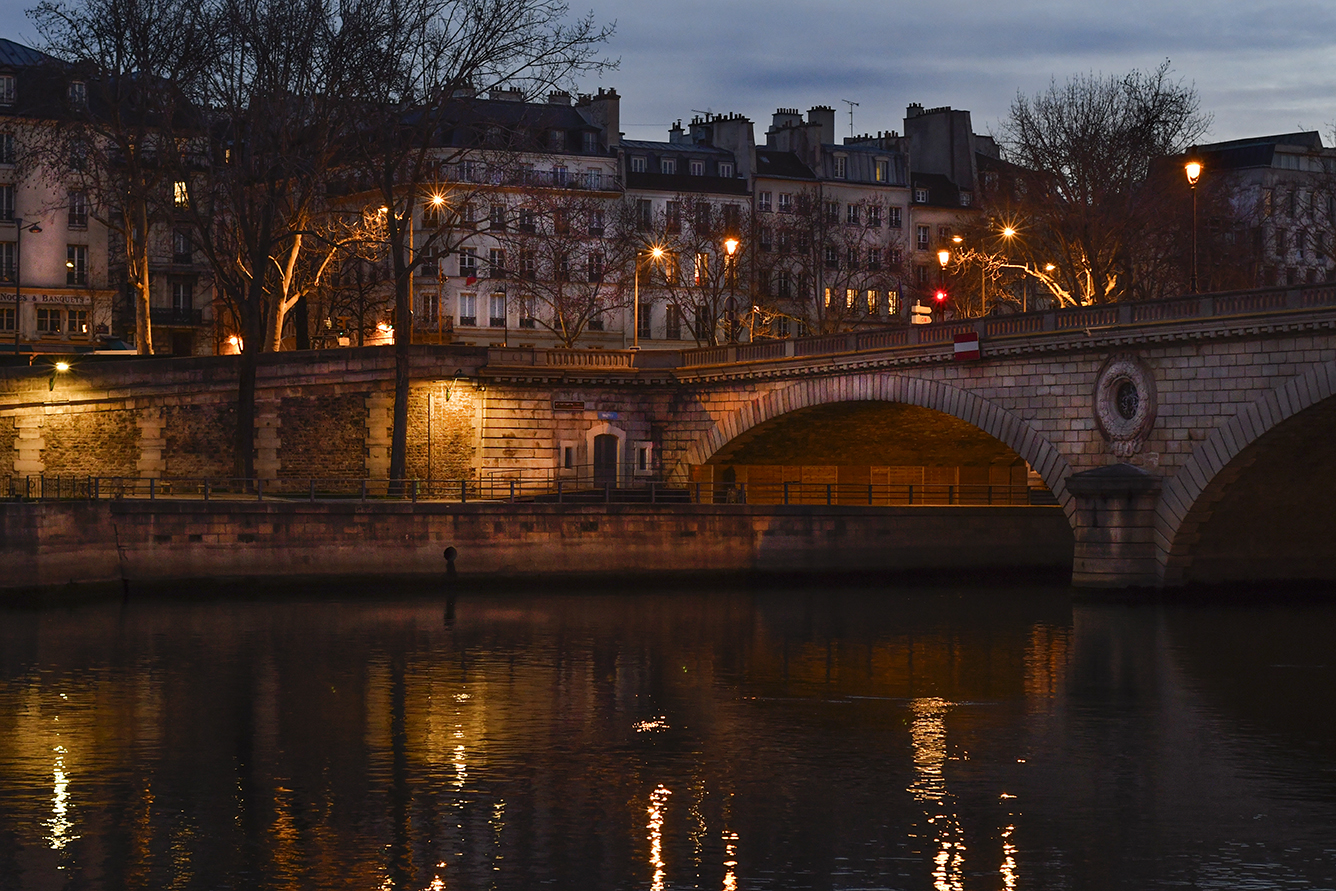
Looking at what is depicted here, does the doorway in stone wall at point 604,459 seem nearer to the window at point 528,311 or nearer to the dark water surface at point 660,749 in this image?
the dark water surface at point 660,749

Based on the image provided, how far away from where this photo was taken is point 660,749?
97.2 ft

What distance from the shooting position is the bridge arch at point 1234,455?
44.2 m

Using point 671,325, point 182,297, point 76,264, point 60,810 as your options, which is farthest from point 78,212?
point 60,810

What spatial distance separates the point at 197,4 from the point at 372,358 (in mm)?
11873

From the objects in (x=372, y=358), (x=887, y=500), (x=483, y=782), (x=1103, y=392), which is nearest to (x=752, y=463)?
(x=887, y=500)

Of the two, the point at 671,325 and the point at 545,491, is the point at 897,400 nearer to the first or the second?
the point at 545,491

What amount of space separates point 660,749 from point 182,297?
6892cm

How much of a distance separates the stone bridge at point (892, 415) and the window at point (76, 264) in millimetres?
26974

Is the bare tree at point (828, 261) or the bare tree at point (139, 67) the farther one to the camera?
the bare tree at point (828, 261)

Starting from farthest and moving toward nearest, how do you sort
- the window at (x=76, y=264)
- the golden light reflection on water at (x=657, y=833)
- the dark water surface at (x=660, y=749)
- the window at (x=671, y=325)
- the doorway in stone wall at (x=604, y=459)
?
the window at (x=671, y=325), the window at (x=76, y=264), the doorway in stone wall at (x=604, y=459), the dark water surface at (x=660, y=749), the golden light reflection on water at (x=657, y=833)

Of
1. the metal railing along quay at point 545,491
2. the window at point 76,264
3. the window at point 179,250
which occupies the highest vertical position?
the window at point 179,250

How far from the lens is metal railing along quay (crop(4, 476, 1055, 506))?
58.2m

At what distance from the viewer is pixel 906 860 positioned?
22.6 meters

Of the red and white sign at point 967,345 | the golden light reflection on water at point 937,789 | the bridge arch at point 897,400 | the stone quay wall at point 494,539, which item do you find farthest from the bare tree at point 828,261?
the golden light reflection on water at point 937,789
